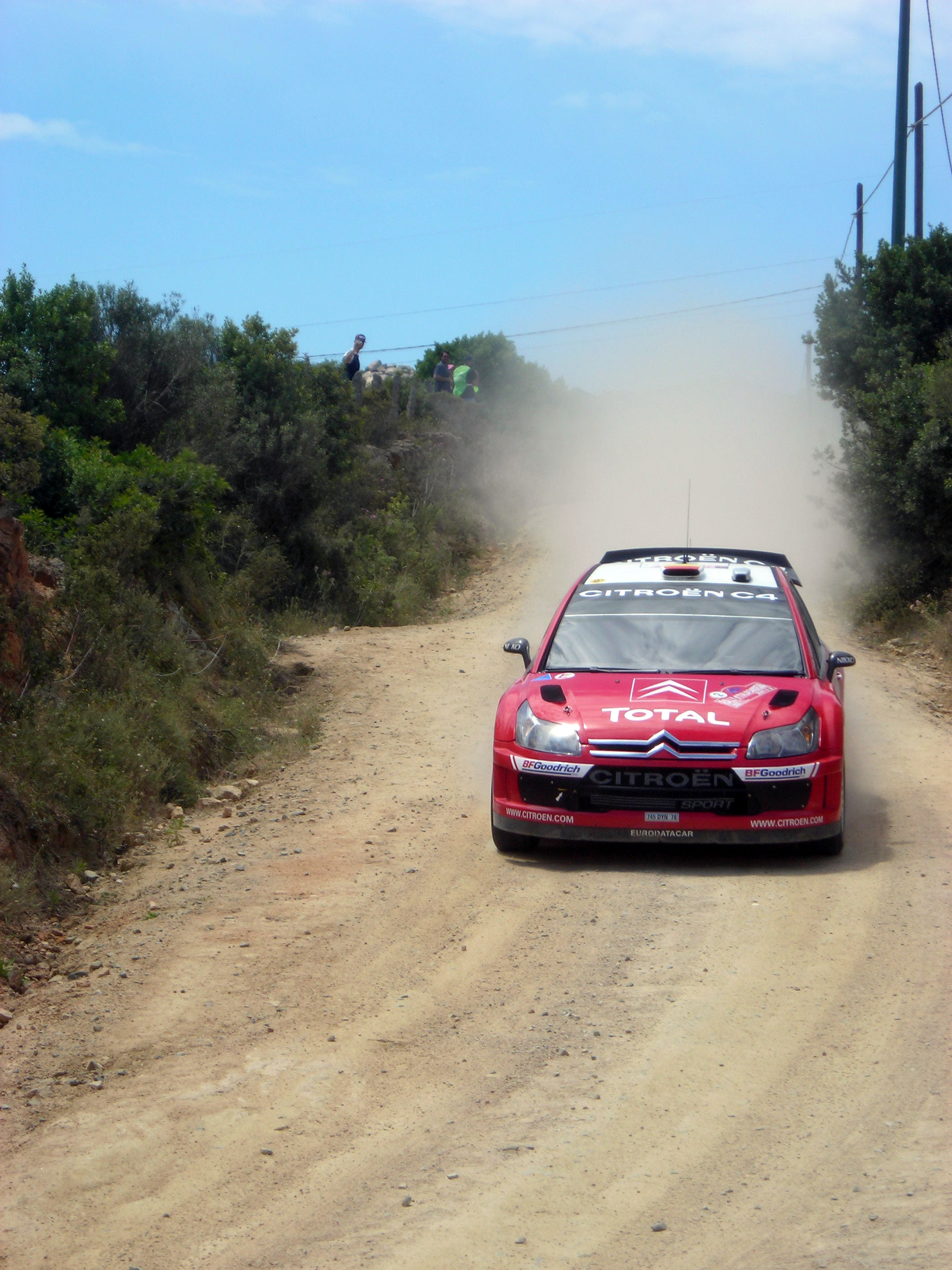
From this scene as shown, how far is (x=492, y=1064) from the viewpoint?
4.55 m

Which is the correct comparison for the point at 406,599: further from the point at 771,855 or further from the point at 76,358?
the point at 771,855

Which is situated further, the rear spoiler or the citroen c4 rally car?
the rear spoiler

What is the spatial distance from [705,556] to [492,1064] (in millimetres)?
6073

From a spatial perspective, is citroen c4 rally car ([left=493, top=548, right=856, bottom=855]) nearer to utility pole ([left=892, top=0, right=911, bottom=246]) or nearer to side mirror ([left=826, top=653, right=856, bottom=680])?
side mirror ([left=826, top=653, right=856, bottom=680])

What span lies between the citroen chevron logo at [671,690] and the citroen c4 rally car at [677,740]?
1cm

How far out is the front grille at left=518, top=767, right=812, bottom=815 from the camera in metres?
6.87

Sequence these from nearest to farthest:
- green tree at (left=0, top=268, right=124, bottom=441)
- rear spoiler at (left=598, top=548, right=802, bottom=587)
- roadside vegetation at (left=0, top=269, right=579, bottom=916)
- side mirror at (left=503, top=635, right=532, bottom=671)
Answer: side mirror at (left=503, top=635, right=532, bottom=671)
roadside vegetation at (left=0, top=269, right=579, bottom=916)
rear spoiler at (left=598, top=548, right=802, bottom=587)
green tree at (left=0, top=268, right=124, bottom=441)

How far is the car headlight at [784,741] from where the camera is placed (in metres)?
6.90

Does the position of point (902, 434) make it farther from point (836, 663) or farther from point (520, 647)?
point (520, 647)

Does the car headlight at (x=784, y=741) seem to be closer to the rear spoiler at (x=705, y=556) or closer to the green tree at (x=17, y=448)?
the rear spoiler at (x=705, y=556)

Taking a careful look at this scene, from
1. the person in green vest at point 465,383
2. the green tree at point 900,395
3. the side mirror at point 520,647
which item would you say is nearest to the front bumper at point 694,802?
the side mirror at point 520,647

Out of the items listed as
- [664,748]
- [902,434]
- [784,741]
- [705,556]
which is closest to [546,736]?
[664,748]

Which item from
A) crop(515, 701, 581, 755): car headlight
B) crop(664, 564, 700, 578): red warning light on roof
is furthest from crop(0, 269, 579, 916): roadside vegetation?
crop(664, 564, 700, 578): red warning light on roof

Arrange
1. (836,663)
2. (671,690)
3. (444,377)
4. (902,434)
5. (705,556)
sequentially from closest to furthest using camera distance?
(671,690), (836,663), (705,556), (902,434), (444,377)
